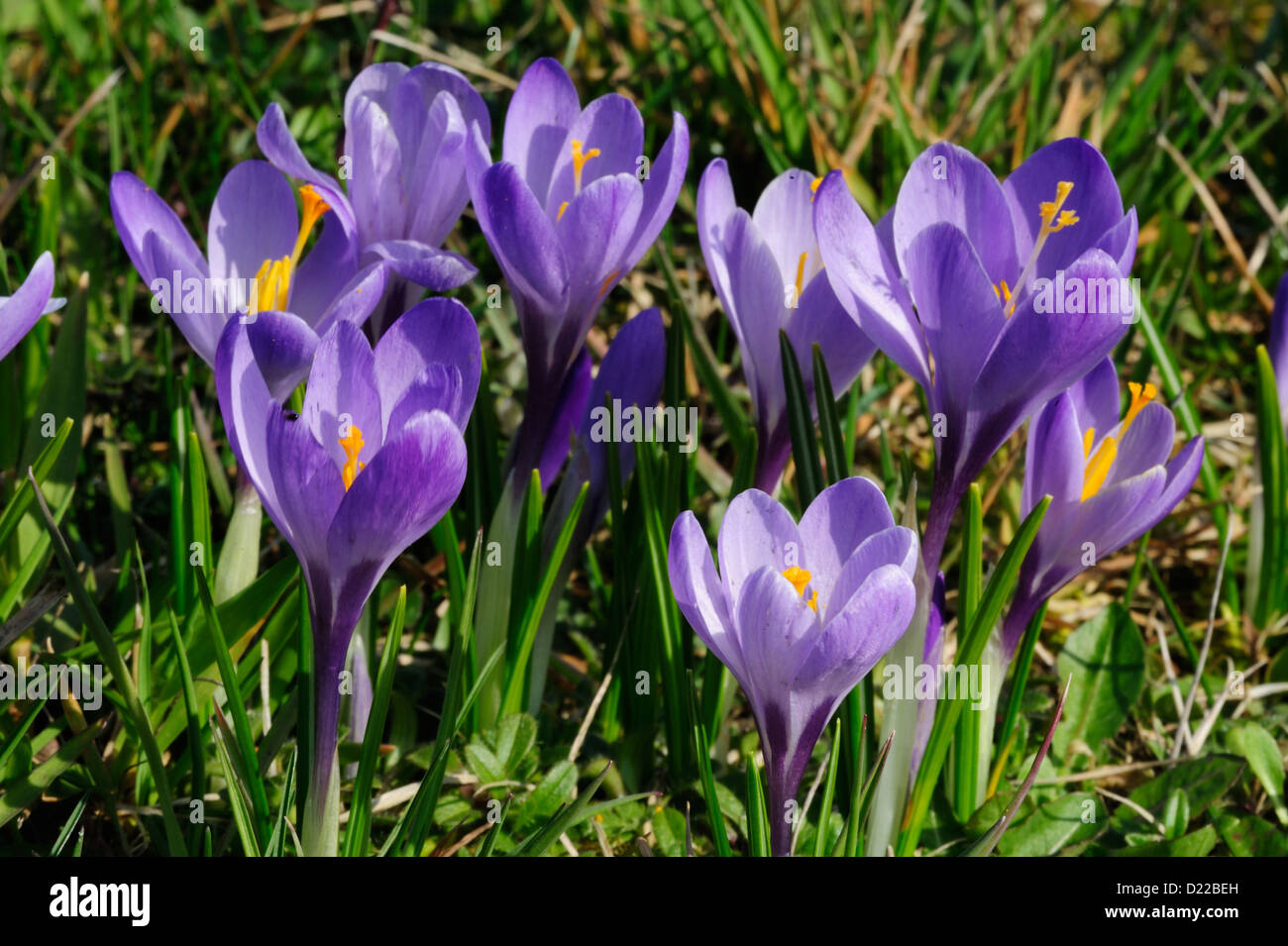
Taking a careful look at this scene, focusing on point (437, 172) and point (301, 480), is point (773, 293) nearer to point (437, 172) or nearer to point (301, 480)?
point (437, 172)

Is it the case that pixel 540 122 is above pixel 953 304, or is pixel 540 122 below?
above

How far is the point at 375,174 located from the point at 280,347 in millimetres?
297

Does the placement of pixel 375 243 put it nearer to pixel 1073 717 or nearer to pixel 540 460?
pixel 540 460

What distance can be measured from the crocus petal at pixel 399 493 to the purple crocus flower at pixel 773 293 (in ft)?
1.33

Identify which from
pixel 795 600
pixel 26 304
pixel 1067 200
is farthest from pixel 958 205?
pixel 26 304

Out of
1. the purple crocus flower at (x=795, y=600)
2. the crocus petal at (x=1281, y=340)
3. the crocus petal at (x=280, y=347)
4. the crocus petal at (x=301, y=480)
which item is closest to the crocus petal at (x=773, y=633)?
the purple crocus flower at (x=795, y=600)

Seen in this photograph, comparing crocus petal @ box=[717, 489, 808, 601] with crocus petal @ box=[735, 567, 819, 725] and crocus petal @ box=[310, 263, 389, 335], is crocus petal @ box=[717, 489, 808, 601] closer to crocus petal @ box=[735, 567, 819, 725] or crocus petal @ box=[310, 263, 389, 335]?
crocus petal @ box=[735, 567, 819, 725]

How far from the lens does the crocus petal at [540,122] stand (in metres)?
1.34

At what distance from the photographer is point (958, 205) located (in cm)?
115

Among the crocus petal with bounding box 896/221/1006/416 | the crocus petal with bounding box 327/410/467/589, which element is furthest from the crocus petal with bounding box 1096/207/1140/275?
the crocus petal with bounding box 327/410/467/589

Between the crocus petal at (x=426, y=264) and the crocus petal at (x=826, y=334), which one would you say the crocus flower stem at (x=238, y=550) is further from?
the crocus petal at (x=826, y=334)

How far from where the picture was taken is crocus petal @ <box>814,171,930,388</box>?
3.64 feet

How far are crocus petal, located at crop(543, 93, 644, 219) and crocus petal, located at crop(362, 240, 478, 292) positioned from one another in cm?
15

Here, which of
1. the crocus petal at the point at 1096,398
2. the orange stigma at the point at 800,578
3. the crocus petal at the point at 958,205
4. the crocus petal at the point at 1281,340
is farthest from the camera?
the crocus petal at the point at 1281,340
